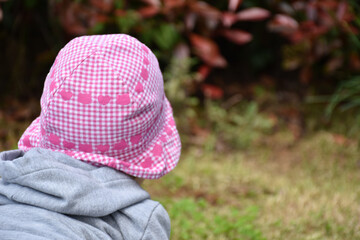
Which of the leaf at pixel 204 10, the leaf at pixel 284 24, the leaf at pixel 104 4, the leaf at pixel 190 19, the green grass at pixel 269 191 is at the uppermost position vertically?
the leaf at pixel 104 4

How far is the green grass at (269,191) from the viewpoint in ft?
6.92

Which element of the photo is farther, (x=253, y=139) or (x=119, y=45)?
(x=253, y=139)

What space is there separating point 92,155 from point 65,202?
183 millimetres

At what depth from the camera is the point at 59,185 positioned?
1.24m

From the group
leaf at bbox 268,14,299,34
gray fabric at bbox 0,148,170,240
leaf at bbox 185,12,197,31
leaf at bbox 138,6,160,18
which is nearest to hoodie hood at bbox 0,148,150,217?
gray fabric at bbox 0,148,170,240

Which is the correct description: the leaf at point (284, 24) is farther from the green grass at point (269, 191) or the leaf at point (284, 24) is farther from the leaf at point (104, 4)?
the leaf at point (104, 4)

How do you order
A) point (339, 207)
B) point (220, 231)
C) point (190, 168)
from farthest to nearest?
point (190, 168) < point (339, 207) < point (220, 231)

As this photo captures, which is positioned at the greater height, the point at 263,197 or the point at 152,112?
the point at 152,112

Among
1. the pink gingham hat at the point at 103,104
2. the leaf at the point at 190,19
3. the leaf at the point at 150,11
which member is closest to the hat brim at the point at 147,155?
the pink gingham hat at the point at 103,104

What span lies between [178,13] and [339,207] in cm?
168

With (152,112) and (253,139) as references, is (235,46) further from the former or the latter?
(152,112)

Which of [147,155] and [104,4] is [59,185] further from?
[104,4]

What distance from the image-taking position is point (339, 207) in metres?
2.30

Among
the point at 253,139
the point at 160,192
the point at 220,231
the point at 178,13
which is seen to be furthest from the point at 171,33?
the point at 220,231
